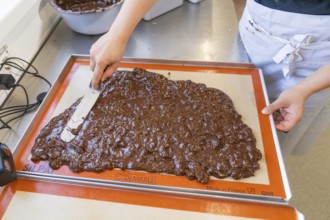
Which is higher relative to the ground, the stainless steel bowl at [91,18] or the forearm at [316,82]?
the stainless steel bowl at [91,18]

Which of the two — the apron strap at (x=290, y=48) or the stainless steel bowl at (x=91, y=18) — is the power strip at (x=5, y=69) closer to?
the stainless steel bowl at (x=91, y=18)

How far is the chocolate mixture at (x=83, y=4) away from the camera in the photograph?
115 cm

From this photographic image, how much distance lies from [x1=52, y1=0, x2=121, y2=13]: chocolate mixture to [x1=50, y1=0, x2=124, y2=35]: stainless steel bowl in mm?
53

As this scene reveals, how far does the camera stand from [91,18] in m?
1.08

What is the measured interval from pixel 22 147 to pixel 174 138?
18.1 inches

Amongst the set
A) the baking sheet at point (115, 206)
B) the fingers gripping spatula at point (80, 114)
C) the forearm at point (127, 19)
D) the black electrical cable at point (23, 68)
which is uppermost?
the forearm at point (127, 19)

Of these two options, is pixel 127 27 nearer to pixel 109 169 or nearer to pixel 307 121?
pixel 109 169

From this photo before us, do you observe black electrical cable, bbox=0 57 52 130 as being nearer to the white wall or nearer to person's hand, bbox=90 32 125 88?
the white wall

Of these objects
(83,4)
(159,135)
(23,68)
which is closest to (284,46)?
(159,135)

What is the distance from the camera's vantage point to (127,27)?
87 cm

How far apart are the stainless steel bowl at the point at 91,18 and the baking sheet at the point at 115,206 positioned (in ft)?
2.19

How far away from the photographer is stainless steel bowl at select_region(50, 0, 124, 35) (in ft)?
3.46

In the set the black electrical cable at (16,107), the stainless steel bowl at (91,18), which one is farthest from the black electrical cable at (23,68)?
the stainless steel bowl at (91,18)

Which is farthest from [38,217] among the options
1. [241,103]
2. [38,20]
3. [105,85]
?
[38,20]
